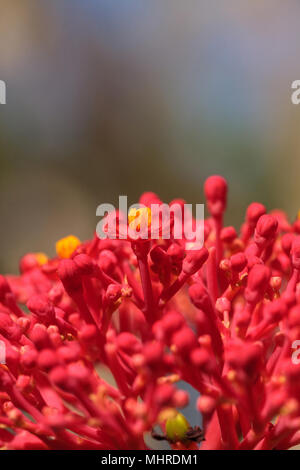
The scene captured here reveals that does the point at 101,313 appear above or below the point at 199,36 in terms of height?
below

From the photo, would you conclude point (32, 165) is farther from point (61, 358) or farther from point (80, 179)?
point (61, 358)

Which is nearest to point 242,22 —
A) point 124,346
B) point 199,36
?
point 199,36

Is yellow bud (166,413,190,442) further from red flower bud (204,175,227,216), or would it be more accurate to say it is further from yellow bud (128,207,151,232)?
red flower bud (204,175,227,216)

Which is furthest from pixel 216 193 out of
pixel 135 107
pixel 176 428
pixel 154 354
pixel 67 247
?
pixel 135 107

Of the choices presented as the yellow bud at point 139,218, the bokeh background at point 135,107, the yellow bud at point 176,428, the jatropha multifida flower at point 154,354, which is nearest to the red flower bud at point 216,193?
the jatropha multifida flower at point 154,354

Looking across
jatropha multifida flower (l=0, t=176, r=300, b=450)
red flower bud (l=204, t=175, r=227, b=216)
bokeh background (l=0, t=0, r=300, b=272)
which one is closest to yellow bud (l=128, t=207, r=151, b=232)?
jatropha multifida flower (l=0, t=176, r=300, b=450)

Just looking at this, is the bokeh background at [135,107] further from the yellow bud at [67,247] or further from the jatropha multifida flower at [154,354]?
the jatropha multifida flower at [154,354]

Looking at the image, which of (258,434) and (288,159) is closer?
(258,434)

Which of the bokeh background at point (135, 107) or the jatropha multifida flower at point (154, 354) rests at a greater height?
the bokeh background at point (135, 107)
